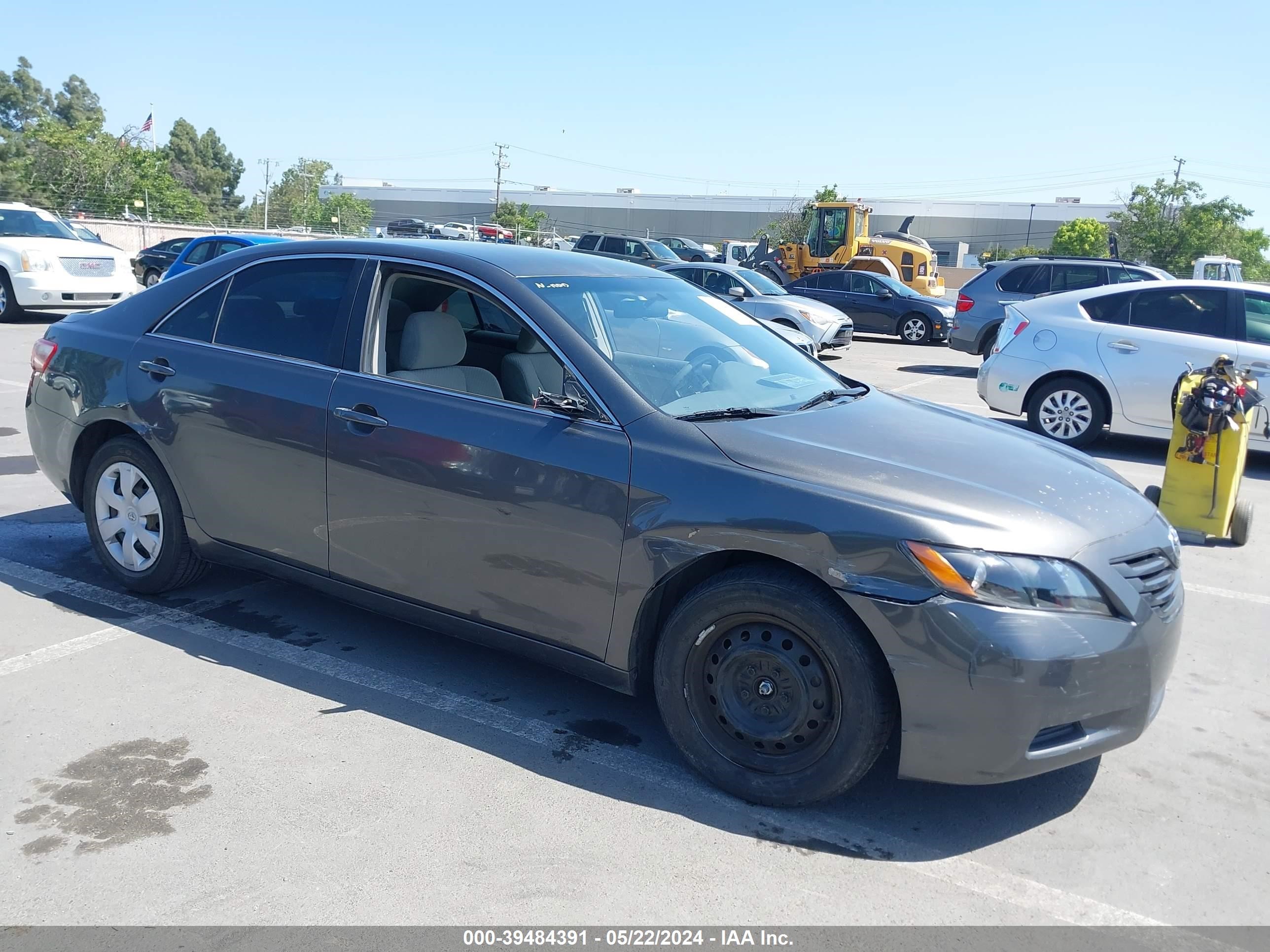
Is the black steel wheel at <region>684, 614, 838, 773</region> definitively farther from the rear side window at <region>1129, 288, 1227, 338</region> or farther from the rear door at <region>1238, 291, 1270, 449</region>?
the rear side window at <region>1129, 288, 1227, 338</region>

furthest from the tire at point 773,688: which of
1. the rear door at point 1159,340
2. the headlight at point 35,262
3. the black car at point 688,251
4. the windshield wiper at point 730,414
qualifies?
the black car at point 688,251

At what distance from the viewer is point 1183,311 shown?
9484 millimetres

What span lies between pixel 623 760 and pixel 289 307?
7.87 feet

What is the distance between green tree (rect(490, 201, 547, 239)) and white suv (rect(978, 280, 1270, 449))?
50.6 m

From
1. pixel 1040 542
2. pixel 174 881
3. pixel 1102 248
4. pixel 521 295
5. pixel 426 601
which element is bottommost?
pixel 174 881

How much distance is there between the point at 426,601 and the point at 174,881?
1350 mm

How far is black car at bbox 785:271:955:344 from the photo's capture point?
71.7 ft

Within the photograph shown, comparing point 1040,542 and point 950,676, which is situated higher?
point 1040,542

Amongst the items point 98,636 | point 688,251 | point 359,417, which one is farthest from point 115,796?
point 688,251

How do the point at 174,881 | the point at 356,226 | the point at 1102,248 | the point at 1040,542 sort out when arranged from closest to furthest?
the point at 174,881 < the point at 1040,542 < the point at 356,226 < the point at 1102,248

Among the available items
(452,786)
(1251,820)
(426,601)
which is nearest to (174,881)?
(452,786)

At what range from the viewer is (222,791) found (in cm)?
334
